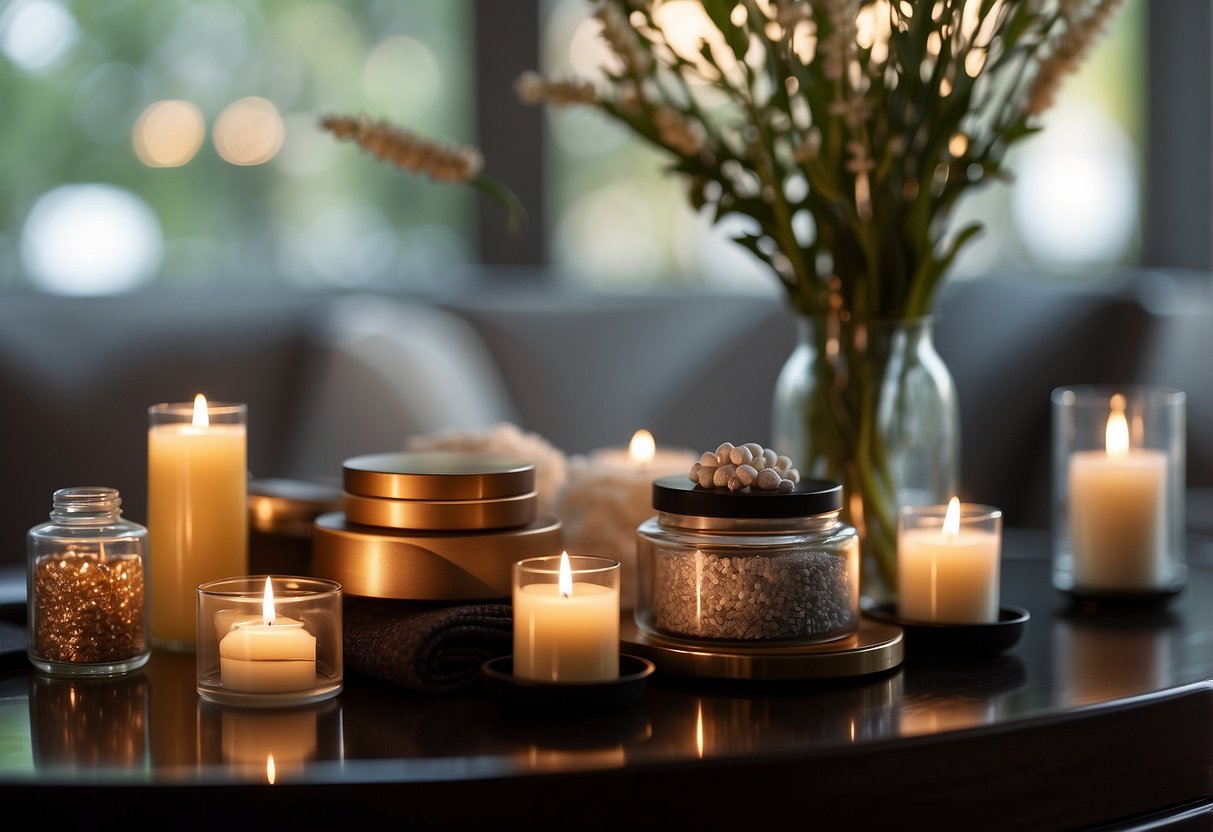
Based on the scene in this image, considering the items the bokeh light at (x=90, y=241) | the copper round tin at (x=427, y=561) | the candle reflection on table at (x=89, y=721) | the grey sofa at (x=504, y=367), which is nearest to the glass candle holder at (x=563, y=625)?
the copper round tin at (x=427, y=561)

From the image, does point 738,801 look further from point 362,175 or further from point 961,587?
point 362,175

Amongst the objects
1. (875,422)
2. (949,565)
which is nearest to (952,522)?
(949,565)

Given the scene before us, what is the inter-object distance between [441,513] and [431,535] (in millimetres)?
16

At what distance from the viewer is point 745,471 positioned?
88cm

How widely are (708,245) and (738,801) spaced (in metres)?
2.86

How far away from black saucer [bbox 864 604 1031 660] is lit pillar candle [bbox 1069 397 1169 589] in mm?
254

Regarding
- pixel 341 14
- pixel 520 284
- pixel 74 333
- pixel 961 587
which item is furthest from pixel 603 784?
pixel 341 14

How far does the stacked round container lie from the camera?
35.3 inches

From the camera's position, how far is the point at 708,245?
11.4 ft

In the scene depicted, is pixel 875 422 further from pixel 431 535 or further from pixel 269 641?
pixel 269 641

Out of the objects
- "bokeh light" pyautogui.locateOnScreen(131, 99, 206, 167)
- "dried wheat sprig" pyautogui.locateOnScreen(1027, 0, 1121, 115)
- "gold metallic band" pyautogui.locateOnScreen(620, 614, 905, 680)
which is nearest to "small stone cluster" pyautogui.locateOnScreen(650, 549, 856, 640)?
"gold metallic band" pyautogui.locateOnScreen(620, 614, 905, 680)

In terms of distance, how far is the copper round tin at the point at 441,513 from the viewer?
35.6 inches

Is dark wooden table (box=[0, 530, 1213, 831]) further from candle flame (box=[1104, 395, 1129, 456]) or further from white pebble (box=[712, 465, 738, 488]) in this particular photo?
candle flame (box=[1104, 395, 1129, 456])

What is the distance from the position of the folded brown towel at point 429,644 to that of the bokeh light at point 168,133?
7.73 ft
